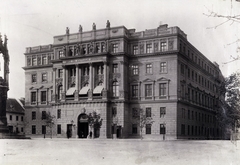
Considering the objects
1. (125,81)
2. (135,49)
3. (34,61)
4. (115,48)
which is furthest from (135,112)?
Result: (34,61)

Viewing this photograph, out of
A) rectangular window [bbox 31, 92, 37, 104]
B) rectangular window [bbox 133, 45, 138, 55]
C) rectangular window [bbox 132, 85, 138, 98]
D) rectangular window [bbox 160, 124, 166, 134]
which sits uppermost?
rectangular window [bbox 133, 45, 138, 55]

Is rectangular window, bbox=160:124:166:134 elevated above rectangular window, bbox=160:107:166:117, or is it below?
below

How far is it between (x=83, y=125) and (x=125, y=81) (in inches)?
432

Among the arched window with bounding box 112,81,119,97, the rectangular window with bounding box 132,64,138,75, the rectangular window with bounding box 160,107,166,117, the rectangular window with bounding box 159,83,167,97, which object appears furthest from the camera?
the rectangular window with bounding box 132,64,138,75

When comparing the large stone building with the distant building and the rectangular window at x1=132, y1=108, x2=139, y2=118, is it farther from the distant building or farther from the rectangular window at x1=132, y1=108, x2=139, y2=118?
the distant building

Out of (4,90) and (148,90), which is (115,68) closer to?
(148,90)

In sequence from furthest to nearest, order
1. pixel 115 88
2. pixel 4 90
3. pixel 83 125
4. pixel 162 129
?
1. pixel 83 125
2. pixel 115 88
3. pixel 162 129
4. pixel 4 90

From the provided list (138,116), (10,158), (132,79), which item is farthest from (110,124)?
(10,158)

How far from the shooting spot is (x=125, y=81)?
5597 centimetres

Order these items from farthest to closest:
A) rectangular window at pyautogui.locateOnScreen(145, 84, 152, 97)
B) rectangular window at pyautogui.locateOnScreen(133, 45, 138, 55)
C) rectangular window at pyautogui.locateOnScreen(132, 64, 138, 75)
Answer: rectangular window at pyautogui.locateOnScreen(133, 45, 138, 55), rectangular window at pyautogui.locateOnScreen(132, 64, 138, 75), rectangular window at pyautogui.locateOnScreen(145, 84, 152, 97)

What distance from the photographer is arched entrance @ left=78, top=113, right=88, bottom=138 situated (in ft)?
186

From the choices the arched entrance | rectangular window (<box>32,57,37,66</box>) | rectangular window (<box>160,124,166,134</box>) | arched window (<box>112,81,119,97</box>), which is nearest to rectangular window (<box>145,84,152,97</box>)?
arched window (<box>112,81,119,97</box>)

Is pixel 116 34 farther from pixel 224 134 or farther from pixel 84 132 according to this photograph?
pixel 224 134

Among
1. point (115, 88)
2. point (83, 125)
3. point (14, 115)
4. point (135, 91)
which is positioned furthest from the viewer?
point (14, 115)
